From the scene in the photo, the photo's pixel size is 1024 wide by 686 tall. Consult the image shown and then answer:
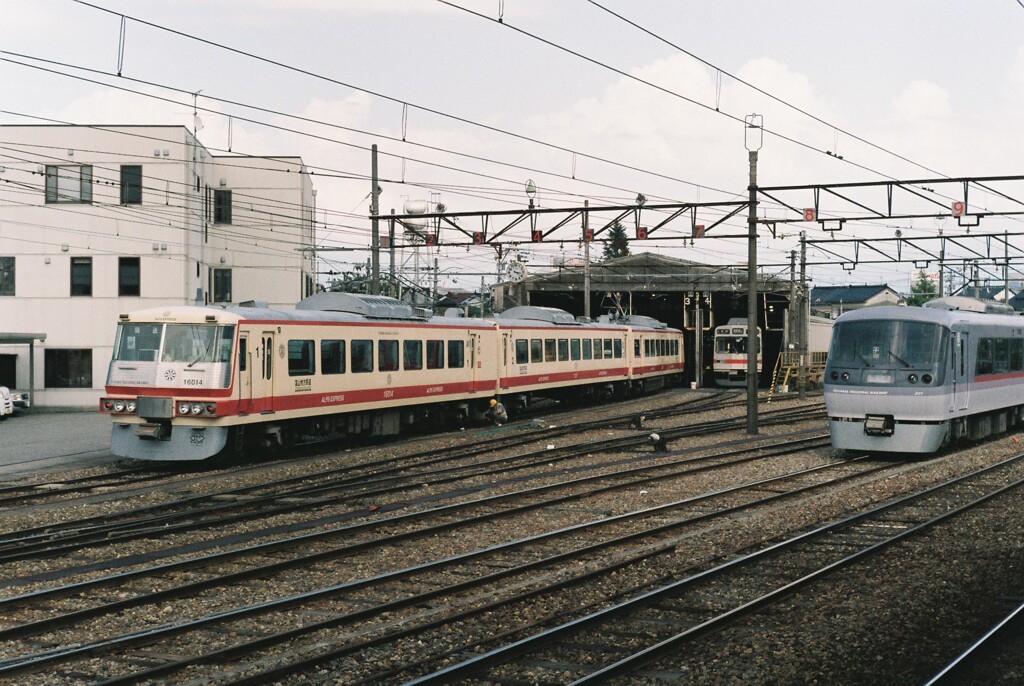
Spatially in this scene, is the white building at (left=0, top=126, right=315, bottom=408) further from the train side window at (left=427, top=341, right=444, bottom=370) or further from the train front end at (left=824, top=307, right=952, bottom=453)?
the train front end at (left=824, top=307, right=952, bottom=453)

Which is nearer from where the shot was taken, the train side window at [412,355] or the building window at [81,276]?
the train side window at [412,355]

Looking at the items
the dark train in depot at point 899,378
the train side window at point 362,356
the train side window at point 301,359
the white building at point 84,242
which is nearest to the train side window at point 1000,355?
the dark train in depot at point 899,378

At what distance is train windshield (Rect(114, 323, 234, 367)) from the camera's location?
57.6ft

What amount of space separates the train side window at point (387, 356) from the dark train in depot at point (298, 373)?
22mm

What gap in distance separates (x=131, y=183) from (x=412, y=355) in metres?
15.4

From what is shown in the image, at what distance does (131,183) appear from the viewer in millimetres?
33062

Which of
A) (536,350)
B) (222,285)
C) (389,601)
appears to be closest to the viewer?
(389,601)

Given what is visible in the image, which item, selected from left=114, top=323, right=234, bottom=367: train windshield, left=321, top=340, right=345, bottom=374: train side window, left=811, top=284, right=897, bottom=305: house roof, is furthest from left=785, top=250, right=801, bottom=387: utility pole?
left=811, top=284, right=897, bottom=305: house roof

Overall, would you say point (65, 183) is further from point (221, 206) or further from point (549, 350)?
point (549, 350)

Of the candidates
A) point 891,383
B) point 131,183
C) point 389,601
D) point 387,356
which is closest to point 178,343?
point 387,356

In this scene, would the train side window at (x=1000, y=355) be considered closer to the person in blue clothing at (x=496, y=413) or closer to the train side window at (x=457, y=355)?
the person in blue clothing at (x=496, y=413)

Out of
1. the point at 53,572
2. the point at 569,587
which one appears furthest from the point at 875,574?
the point at 53,572

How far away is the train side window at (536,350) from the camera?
96.7 ft

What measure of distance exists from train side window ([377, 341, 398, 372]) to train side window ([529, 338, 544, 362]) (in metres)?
7.84
